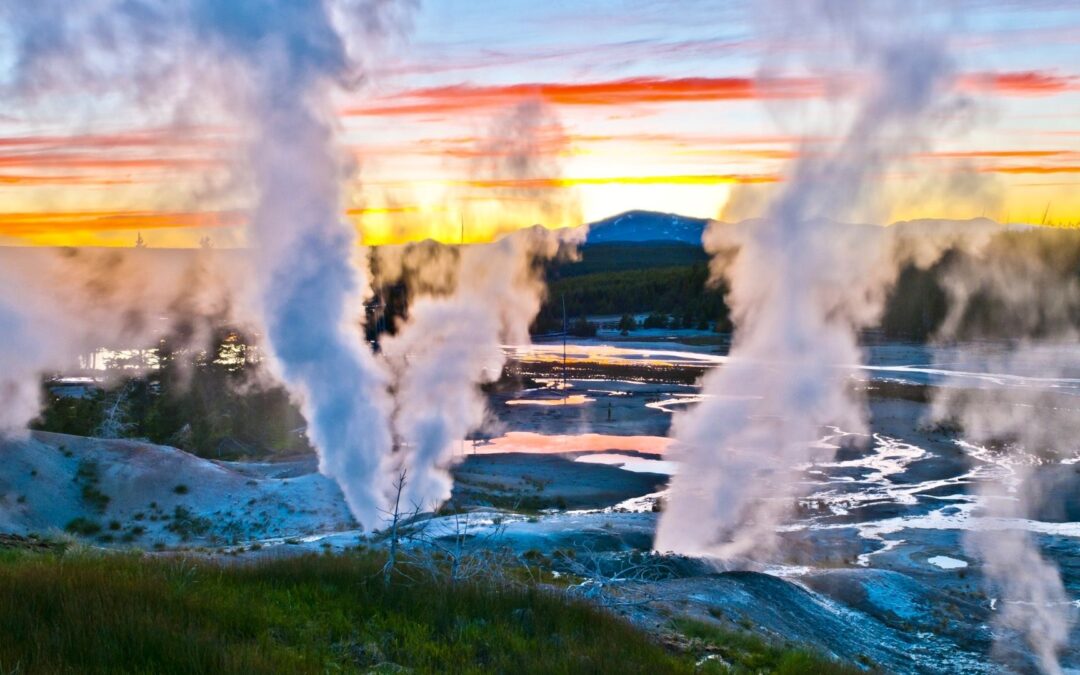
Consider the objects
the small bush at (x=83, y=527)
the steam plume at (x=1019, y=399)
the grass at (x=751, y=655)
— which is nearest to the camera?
the grass at (x=751, y=655)

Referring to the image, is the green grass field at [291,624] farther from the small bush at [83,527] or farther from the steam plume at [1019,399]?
the small bush at [83,527]

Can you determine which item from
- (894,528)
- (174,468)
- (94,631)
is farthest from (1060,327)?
(94,631)

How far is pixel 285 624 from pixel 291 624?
65 mm

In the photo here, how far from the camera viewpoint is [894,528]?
1033 inches

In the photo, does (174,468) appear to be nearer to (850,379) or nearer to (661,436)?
(661,436)

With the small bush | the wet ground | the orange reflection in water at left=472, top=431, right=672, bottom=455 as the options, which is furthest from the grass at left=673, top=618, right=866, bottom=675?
the orange reflection in water at left=472, top=431, right=672, bottom=455

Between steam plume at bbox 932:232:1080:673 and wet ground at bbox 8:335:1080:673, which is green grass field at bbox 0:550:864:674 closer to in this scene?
wet ground at bbox 8:335:1080:673

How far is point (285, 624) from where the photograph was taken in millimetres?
7770

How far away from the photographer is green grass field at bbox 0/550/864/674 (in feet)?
20.6

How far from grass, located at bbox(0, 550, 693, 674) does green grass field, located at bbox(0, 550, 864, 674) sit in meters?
0.01

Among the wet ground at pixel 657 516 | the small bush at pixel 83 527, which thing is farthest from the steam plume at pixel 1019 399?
the small bush at pixel 83 527

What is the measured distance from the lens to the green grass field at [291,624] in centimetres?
627

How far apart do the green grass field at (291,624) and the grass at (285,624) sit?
0.01 meters

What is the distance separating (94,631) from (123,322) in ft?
351
